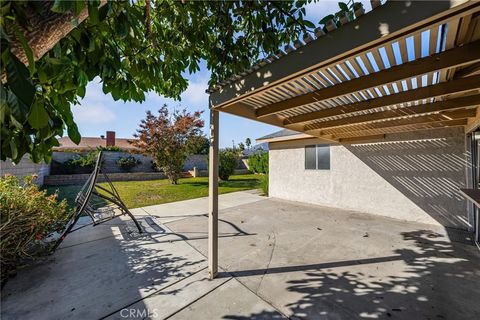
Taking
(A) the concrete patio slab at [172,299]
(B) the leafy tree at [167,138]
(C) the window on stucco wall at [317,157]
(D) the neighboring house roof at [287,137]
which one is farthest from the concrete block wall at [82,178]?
(A) the concrete patio slab at [172,299]

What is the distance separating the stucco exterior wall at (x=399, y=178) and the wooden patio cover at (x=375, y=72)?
140 cm

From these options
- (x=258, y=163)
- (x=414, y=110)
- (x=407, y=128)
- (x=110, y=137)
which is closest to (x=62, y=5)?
(x=414, y=110)

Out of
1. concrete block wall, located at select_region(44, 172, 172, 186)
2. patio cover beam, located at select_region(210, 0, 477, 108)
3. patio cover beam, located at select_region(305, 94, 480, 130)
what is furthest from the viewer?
concrete block wall, located at select_region(44, 172, 172, 186)

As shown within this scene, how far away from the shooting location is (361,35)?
5.33ft

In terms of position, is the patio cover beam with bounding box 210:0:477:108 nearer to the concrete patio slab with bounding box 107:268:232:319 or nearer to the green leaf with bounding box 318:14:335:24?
the green leaf with bounding box 318:14:335:24

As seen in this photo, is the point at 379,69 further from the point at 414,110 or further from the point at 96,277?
the point at 96,277

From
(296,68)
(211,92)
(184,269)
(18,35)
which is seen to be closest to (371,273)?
(184,269)

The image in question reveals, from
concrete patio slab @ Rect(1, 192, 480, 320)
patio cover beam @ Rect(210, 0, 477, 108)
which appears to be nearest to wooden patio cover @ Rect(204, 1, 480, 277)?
patio cover beam @ Rect(210, 0, 477, 108)

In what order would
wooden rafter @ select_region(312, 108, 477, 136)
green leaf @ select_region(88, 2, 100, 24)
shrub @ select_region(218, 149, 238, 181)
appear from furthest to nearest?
1. shrub @ select_region(218, 149, 238, 181)
2. wooden rafter @ select_region(312, 108, 477, 136)
3. green leaf @ select_region(88, 2, 100, 24)

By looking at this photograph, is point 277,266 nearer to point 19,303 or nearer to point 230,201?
point 19,303

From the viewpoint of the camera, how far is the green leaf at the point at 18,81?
2.23 feet

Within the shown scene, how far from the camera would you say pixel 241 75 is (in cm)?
261

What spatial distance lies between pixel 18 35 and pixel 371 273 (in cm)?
423

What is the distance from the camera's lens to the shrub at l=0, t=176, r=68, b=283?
8.86ft
